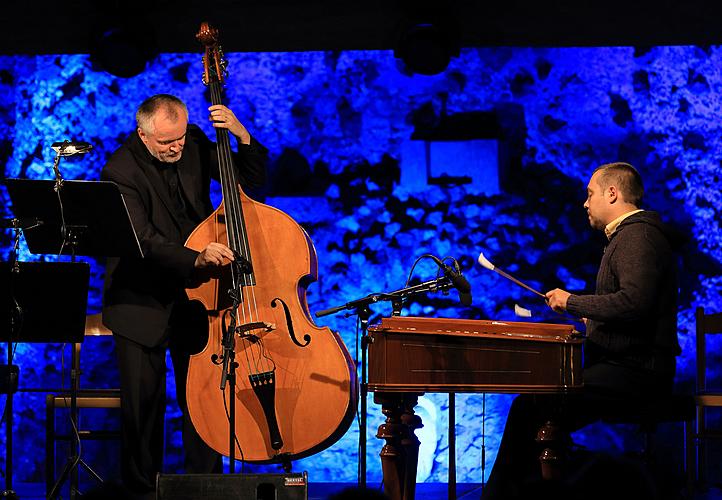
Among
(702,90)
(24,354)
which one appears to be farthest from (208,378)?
(702,90)

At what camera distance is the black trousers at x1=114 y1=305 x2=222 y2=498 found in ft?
12.8

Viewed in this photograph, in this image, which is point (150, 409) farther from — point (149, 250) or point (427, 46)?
point (427, 46)

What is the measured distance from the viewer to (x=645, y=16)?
542cm

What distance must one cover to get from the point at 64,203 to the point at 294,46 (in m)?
2.42

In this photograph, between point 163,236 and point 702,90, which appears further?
point 702,90

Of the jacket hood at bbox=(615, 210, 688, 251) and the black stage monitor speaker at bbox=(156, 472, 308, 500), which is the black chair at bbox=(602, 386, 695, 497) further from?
the black stage monitor speaker at bbox=(156, 472, 308, 500)

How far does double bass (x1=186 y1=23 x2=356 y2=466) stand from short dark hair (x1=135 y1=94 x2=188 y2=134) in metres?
0.49

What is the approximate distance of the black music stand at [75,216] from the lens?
3.50 m

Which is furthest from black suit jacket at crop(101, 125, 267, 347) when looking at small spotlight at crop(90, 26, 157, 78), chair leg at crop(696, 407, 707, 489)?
chair leg at crop(696, 407, 707, 489)

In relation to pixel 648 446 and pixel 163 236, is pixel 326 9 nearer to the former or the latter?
pixel 163 236

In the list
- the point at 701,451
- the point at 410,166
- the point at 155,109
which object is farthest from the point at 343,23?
the point at 701,451

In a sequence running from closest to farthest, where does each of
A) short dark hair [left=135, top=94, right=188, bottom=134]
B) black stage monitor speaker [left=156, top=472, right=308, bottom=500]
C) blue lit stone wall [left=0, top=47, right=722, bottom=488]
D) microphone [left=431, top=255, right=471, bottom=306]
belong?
black stage monitor speaker [left=156, top=472, right=308, bottom=500], microphone [left=431, top=255, right=471, bottom=306], short dark hair [left=135, top=94, right=188, bottom=134], blue lit stone wall [left=0, top=47, right=722, bottom=488]

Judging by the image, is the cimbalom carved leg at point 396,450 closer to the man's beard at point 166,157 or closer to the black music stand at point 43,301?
the black music stand at point 43,301

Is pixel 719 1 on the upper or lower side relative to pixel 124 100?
upper
